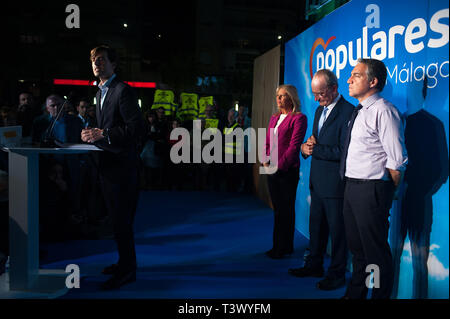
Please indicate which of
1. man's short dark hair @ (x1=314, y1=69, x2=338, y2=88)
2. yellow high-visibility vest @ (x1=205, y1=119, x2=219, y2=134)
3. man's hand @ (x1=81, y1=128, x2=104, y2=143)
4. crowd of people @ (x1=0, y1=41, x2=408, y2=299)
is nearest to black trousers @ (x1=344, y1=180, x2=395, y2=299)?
crowd of people @ (x1=0, y1=41, x2=408, y2=299)

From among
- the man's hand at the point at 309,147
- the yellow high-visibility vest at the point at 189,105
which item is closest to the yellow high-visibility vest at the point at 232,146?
the yellow high-visibility vest at the point at 189,105

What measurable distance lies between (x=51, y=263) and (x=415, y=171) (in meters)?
3.28

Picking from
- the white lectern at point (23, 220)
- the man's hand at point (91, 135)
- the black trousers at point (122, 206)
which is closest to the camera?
the man's hand at point (91, 135)

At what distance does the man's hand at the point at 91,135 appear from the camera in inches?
113

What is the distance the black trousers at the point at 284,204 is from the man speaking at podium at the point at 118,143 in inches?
61.4

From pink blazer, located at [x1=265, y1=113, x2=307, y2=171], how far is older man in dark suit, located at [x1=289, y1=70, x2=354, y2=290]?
1.37ft

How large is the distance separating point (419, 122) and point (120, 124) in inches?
86.7

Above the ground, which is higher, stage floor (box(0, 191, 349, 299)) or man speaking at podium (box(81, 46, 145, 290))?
man speaking at podium (box(81, 46, 145, 290))

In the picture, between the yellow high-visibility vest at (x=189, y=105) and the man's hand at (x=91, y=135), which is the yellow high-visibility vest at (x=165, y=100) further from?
the man's hand at (x=91, y=135)

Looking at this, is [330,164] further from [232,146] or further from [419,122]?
[232,146]

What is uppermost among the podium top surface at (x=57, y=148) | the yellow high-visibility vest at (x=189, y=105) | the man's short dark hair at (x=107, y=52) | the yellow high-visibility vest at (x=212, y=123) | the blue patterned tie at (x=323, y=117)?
the yellow high-visibility vest at (x=189, y=105)

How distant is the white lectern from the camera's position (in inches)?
118

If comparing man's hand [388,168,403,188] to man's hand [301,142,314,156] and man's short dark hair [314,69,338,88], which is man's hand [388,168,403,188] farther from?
man's short dark hair [314,69,338,88]

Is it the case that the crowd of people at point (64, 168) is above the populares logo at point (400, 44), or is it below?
below
